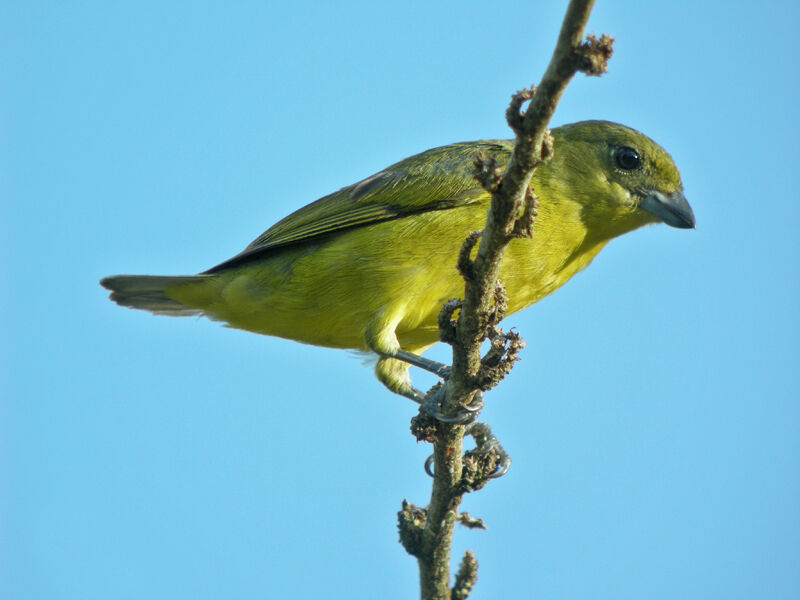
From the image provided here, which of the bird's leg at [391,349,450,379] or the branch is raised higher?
the bird's leg at [391,349,450,379]

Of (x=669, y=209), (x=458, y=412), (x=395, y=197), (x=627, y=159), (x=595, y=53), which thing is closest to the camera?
(x=595, y=53)

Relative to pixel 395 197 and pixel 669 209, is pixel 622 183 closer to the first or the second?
pixel 669 209

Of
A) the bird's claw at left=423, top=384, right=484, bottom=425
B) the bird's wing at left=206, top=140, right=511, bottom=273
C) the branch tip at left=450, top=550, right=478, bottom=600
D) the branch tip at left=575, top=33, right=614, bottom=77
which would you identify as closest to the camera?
the branch tip at left=575, top=33, right=614, bottom=77

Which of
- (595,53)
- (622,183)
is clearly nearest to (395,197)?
(622,183)

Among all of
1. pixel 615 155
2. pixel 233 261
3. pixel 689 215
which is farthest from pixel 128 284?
pixel 689 215

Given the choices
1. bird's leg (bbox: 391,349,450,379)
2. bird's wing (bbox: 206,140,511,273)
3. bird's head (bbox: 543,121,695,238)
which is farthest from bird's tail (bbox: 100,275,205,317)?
bird's head (bbox: 543,121,695,238)

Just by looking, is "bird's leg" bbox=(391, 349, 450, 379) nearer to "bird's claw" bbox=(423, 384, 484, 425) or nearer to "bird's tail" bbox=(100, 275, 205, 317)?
"bird's claw" bbox=(423, 384, 484, 425)

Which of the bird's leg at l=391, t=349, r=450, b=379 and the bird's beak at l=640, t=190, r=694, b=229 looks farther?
the bird's beak at l=640, t=190, r=694, b=229
